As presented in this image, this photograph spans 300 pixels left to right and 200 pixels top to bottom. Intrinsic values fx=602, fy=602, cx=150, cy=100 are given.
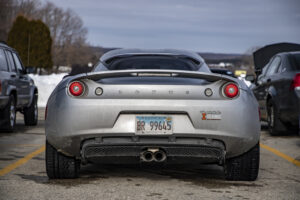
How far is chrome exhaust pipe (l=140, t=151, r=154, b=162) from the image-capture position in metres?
5.43

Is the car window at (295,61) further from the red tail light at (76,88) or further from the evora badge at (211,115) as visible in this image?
the red tail light at (76,88)

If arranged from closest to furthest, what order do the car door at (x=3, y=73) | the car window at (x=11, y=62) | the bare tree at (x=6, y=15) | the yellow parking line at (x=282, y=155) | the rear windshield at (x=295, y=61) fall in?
the yellow parking line at (x=282, y=155)
the rear windshield at (x=295, y=61)
the car door at (x=3, y=73)
the car window at (x=11, y=62)
the bare tree at (x=6, y=15)

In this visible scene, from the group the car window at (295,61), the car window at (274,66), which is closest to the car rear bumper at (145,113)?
the car window at (295,61)

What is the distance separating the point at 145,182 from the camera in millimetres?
5848

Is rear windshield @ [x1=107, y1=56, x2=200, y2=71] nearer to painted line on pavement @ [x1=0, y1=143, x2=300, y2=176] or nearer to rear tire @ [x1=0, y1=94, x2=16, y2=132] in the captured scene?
painted line on pavement @ [x1=0, y1=143, x2=300, y2=176]

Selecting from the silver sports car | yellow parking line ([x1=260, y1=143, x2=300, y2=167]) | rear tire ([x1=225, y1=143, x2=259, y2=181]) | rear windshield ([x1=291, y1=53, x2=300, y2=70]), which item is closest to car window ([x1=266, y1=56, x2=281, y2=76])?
rear windshield ([x1=291, y1=53, x2=300, y2=70])

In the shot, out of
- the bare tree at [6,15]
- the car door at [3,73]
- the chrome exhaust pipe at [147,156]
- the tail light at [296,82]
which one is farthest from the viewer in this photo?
the bare tree at [6,15]

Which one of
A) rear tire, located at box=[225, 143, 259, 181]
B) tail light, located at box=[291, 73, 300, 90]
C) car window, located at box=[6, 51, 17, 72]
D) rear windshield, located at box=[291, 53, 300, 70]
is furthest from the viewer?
car window, located at box=[6, 51, 17, 72]

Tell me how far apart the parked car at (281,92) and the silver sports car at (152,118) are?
464 cm

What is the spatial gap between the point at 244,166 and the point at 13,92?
7121mm

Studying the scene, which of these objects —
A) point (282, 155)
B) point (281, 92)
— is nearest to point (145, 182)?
point (282, 155)

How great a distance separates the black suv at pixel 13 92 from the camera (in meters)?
11.3

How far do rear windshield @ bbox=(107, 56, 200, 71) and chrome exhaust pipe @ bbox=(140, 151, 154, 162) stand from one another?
1410mm

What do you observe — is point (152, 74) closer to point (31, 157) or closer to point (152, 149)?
point (152, 149)
